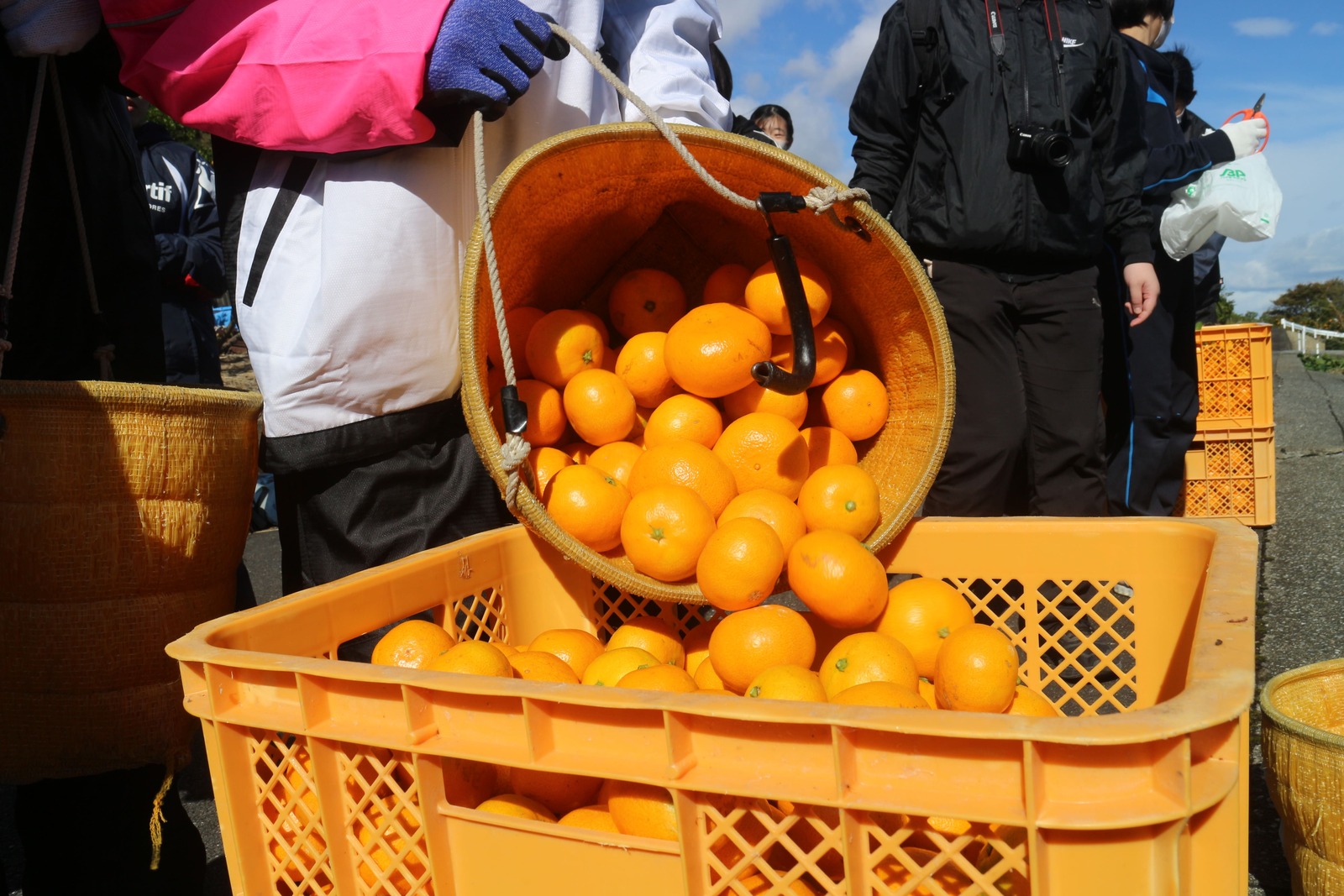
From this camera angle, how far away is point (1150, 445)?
3504mm

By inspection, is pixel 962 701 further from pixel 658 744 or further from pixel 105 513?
pixel 105 513

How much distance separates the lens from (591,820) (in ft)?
3.31

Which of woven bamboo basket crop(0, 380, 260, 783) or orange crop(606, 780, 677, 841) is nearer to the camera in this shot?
orange crop(606, 780, 677, 841)

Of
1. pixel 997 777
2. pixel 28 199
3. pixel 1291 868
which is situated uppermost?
pixel 28 199

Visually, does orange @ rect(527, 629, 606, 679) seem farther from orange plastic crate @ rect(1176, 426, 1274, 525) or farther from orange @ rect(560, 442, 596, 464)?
orange plastic crate @ rect(1176, 426, 1274, 525)

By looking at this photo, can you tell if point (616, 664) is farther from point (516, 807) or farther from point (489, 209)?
point (489, 209)

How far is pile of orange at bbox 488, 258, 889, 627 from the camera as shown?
1.36 m

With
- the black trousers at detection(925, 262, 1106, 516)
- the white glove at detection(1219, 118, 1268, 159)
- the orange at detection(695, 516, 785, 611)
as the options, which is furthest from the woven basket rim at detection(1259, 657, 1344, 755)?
the white glove at detection(1219, 118, 1268, 159)

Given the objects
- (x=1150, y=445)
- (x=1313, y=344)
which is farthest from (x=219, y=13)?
(x=1313, y=344)

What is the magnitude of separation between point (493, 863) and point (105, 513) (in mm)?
843

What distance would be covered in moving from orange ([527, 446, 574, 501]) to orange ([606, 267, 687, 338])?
323mm

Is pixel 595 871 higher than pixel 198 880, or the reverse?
pixel 595 871

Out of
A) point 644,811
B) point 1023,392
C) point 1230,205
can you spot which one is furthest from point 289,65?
point 1230,205

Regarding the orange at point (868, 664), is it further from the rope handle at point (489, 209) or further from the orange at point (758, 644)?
the rope handle at point (489, 209)
